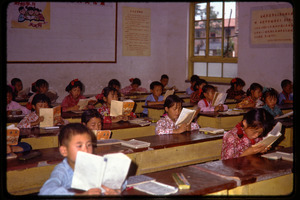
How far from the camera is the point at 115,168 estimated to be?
1.75m

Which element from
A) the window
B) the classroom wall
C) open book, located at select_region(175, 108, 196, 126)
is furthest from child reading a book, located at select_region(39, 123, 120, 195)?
the window

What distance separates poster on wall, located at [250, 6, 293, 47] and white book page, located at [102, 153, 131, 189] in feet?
23.0

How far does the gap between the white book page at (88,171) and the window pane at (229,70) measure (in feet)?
25.6

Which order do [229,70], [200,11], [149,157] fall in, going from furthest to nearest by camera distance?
[200,11] < [229,70] < [149,157]

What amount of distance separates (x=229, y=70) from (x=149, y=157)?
660 cm

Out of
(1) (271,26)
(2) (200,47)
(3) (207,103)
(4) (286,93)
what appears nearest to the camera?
(3) (207,103)

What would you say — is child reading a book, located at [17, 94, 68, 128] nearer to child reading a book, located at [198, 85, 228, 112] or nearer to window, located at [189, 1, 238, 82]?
child reading a book, located at [198, 85, 228, 112]

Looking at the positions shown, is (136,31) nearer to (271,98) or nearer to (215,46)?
(215,46)

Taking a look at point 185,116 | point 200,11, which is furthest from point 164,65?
point 185,116

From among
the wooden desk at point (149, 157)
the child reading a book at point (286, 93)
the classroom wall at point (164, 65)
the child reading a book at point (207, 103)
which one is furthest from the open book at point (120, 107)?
the classroom wall at point (164, 65)
